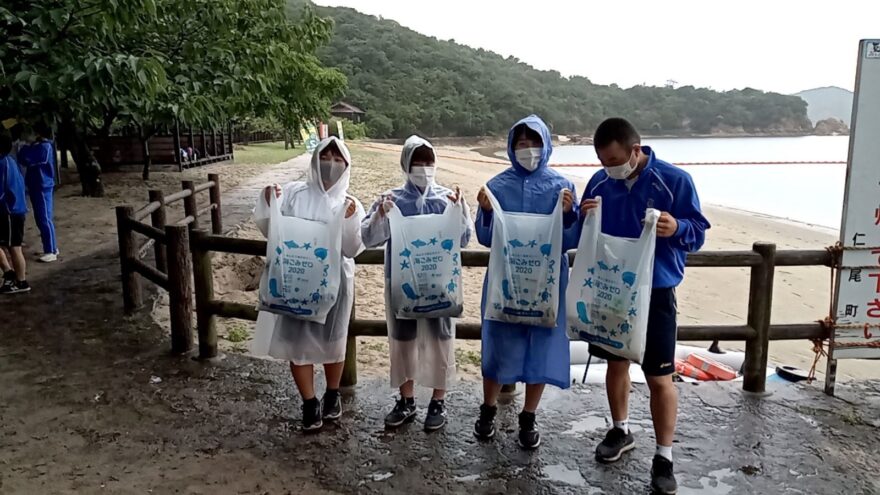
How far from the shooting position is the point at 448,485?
2.75 m

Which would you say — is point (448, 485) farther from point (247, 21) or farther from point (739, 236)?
point (739, 236)

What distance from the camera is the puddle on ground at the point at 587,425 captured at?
10.8 ft

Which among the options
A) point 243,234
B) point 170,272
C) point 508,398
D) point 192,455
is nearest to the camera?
point 192,455

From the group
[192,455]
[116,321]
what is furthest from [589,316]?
[116,321]

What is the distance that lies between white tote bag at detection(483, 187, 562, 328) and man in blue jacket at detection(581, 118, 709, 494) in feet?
0.64

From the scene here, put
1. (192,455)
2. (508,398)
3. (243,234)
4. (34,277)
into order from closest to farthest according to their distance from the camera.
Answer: (192,455), (508,398), (34,277), (243,234)

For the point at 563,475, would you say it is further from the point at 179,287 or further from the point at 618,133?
the point at 179,287

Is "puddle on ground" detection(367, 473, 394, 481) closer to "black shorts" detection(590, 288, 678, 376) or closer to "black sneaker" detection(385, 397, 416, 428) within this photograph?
"black sneaker" detection(385, 397, 416, 428)

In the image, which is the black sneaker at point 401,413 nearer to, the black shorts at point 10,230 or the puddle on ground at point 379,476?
the puddle on ground at point 379,476

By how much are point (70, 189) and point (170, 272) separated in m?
11.4

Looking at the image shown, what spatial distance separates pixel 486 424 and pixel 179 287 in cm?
228

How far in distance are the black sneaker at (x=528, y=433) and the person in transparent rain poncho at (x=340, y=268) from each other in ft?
3.05

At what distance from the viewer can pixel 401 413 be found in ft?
10.8

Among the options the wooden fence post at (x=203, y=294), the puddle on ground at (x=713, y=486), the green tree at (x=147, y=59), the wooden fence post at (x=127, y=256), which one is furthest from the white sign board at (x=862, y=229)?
the wooden fence post at (x=127, y=256)
